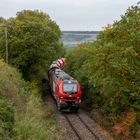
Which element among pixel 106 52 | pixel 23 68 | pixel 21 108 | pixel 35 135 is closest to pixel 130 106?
pixel 106 52

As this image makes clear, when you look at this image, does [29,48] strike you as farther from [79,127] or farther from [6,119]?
[6,119]

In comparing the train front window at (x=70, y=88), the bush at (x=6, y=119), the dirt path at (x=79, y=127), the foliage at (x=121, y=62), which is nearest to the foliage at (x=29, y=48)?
the dirt path at (x=79, y=127)

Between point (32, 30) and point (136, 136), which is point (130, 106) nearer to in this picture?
point (136, 136)

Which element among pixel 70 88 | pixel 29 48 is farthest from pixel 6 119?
pixel 29 48

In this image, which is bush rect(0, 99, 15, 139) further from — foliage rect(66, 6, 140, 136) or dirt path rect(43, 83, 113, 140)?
foliage rect(66, 6, 140, 136)

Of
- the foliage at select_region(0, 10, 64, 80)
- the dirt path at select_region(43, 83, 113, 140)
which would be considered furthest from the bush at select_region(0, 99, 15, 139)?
the foliage at select_region(0, 10, 64, 80)

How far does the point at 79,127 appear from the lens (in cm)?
2927

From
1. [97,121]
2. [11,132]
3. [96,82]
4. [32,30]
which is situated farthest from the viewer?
[32,30]

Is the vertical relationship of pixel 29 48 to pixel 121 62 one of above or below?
below

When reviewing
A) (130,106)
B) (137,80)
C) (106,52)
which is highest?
(106,52)

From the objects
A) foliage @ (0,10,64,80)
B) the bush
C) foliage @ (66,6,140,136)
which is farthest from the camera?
foliage @ (0,10,64,80)

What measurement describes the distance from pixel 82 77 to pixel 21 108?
14.5 metres

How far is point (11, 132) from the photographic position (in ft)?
63.6

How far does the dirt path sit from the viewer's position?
2668 centimetres
